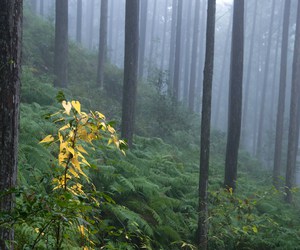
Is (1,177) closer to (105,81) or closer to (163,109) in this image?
(163,109)

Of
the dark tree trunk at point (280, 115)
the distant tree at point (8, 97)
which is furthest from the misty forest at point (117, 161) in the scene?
the dark tree trunk at point (280, 115)

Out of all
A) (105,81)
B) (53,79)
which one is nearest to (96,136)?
(53,79)

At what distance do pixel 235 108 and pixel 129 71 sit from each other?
117 inches

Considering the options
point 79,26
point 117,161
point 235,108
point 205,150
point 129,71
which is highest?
point 79,26

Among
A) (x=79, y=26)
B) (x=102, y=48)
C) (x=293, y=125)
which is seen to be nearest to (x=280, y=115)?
(x=293, y=125)

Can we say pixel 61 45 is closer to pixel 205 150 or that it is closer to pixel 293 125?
→ pixel 205 150

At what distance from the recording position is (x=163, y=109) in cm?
1606

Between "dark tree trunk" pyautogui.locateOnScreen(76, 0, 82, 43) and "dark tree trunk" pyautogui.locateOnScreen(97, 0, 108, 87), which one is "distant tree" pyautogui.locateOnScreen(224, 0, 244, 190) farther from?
"dark tree trunk" pyautogui.locateOnScreen(76, 0, 82, 43)

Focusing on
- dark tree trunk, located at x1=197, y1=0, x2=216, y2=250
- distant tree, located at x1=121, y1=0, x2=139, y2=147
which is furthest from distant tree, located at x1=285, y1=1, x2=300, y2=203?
dark tree trunk, located at x1=197, y1=0, x2=216, y2=250

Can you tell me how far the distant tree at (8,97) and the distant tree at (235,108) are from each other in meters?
7.57

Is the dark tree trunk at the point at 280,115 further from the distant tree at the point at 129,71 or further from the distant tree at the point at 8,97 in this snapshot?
the distant tree at the point at 8,97

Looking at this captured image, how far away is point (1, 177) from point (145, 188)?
428cm

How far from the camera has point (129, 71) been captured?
999cm

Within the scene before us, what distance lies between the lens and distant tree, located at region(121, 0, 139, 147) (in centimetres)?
991
